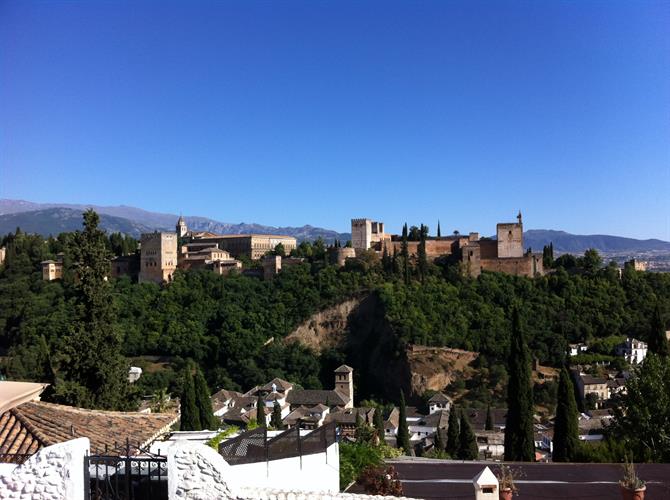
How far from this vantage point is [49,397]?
12.4m

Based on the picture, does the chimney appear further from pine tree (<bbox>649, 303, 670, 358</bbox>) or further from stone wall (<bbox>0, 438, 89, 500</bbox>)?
pine tree (<bbox>649, 303, 670, 358</bbox>)

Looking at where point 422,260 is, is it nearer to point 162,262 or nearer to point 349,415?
point 349,415

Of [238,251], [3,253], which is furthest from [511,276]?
[3,253]

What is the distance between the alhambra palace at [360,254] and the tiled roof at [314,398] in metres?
16.7

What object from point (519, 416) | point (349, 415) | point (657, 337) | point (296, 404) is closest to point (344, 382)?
point (296, 404)

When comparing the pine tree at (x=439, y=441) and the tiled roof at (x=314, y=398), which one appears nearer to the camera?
the pine tree at (x=439, y=441)

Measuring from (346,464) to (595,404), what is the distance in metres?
34.8

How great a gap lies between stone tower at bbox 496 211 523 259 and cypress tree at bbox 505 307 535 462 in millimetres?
36940

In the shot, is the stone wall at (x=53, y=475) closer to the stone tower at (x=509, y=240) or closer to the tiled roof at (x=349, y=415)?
the tiled roof at (x=349, y=415)

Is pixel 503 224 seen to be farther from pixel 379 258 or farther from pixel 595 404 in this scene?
pixel 595 404

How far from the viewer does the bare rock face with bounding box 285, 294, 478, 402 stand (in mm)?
46281

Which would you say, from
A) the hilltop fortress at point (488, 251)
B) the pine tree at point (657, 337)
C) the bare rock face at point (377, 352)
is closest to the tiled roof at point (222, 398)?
the bare rock face at point (377, 352)

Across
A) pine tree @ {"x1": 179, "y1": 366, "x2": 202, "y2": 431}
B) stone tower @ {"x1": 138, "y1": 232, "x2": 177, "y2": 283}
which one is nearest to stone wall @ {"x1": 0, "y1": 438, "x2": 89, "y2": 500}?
pine tree @ {"x1": 179, "y1": 366, "x2": 202, "y2": 431}

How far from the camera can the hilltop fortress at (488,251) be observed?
2148 inches
